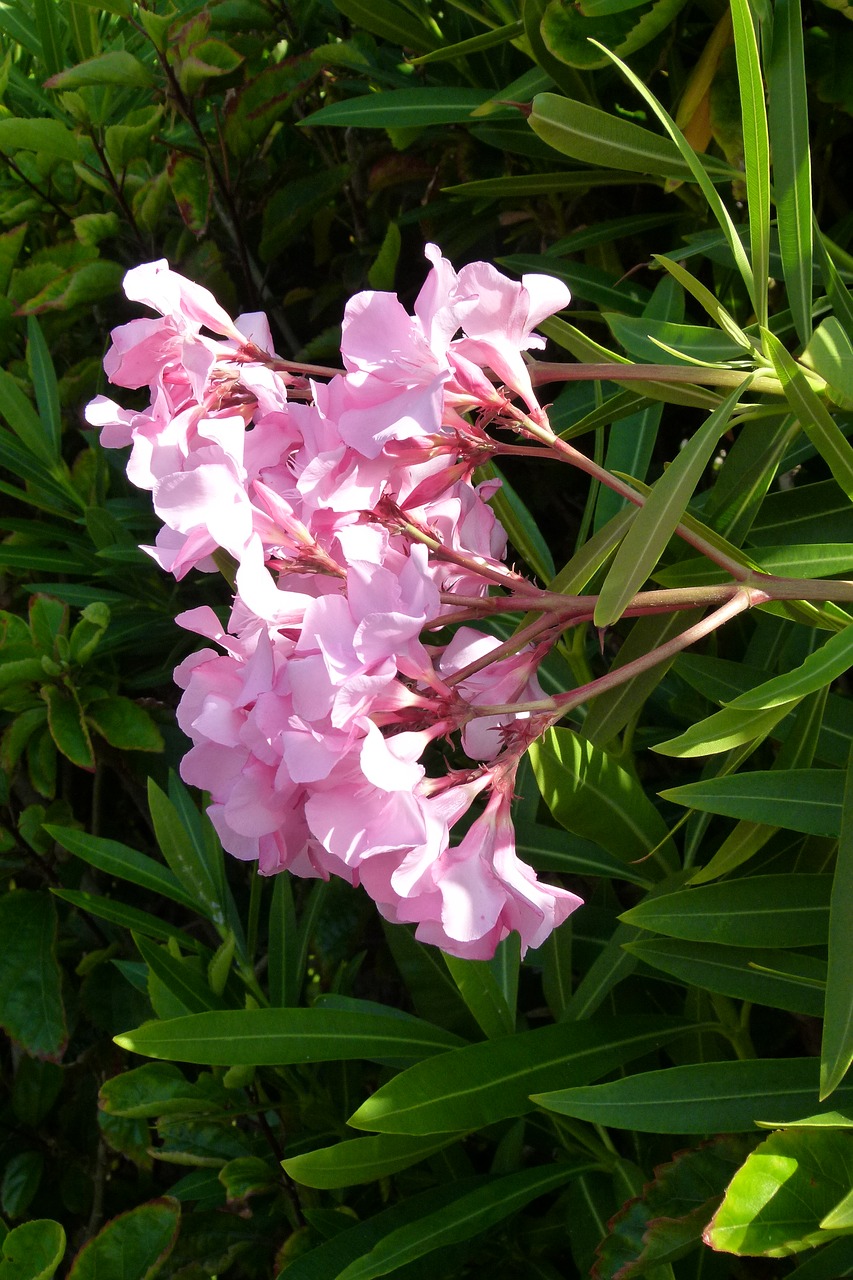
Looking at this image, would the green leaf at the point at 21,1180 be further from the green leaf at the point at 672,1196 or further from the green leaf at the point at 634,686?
the green leaf at the point at 634,686

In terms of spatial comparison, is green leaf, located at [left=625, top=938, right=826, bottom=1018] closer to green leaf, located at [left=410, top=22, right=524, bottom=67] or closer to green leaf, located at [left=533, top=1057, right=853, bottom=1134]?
green leaf, located at [left=533, top=1057, right=853, bottom=1134]

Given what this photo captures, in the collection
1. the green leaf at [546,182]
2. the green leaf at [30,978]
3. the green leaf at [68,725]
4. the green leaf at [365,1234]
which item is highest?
the green leaf at [546,182]

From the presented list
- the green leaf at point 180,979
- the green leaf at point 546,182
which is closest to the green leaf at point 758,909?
the green leaf at point 180,979

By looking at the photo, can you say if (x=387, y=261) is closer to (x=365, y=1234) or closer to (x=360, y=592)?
(x=360, y=592)

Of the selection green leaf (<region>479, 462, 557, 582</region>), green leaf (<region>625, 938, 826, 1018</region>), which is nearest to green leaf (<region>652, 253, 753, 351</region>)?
green leaf (<region>479, 462, 557, 582</region>)

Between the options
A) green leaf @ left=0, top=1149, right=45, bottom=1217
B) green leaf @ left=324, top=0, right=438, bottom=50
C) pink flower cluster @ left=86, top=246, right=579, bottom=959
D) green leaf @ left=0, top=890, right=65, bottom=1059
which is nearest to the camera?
pink flower cluster @ left=86, top=246, right=579, bottom=959

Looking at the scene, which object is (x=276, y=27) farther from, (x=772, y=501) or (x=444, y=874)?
(x=444, y=874)
